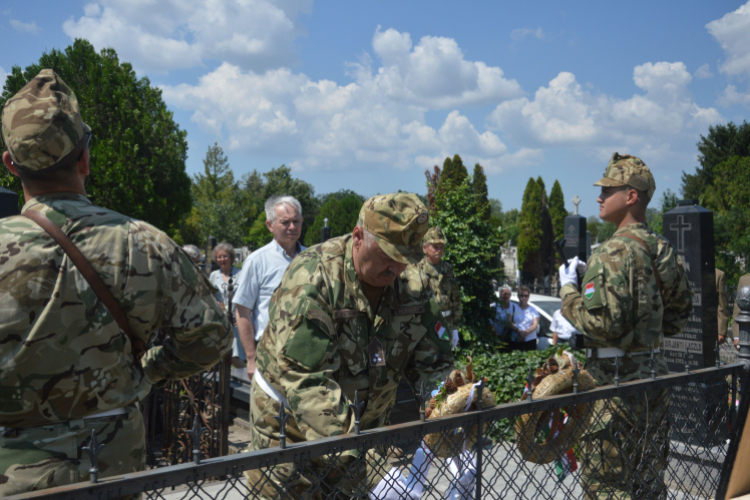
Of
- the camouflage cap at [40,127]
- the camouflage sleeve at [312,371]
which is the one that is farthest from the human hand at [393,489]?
the camouflage cap at [40,127]

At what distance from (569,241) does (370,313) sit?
13.6 meters

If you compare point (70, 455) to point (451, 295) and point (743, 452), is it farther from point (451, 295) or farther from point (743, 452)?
point (451, 295)

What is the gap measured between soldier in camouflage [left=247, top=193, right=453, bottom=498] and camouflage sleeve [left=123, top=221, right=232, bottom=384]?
312 mm

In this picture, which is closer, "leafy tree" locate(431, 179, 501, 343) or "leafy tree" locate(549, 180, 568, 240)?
"leafy tree" locate(431, 179, 501, 343)

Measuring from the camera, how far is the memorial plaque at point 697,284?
20.9 ft

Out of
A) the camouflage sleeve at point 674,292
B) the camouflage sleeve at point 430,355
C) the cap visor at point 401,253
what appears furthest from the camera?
the camouflage sleeve at point 674,292

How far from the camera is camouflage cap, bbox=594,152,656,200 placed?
143 inches

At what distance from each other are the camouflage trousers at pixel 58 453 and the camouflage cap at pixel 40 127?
2.71 ft

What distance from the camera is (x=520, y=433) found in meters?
2.38

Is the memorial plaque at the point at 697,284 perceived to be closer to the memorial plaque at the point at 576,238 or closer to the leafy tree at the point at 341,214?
the memorial plaque at the point at 576,238

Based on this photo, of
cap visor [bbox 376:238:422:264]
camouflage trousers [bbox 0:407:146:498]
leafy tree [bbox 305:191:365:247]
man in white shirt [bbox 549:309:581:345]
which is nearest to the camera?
camouflage trousers [bbox 0:407:146:498]

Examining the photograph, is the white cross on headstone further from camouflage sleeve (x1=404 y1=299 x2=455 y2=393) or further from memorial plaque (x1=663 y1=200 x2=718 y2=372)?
camouflage sleeve (x1=404 y1=299 x2=455 y2=393)

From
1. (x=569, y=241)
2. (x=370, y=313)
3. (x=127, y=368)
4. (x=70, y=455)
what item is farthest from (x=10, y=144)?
(x=569, y=241)

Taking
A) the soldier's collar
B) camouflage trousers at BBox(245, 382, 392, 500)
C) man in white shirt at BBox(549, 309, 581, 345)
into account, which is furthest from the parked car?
the soldier's collar
